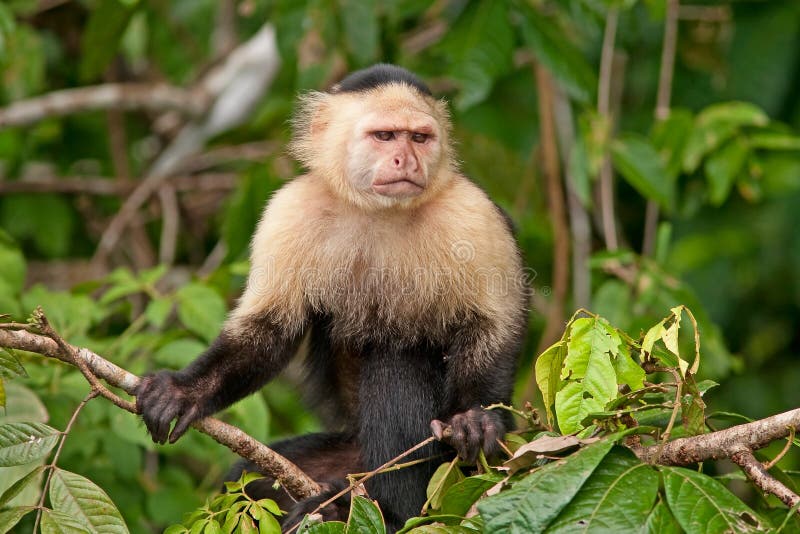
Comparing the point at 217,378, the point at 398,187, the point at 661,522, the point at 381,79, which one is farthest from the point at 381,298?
the point at 661,522

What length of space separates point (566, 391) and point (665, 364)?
0.27 meters

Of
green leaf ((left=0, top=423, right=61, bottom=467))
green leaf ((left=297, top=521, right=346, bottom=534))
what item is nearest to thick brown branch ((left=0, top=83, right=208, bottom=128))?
green leaf ((left=0, top=423, right=61, bottom=467))

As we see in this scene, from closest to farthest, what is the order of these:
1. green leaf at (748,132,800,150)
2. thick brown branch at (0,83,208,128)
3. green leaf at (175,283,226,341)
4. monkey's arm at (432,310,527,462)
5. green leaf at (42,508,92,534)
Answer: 1. green leaf at (42,508,92,534)
2. monkey's arm at (432,310,527,462)
3. green leaf at (175,283,226,341)
4. green leaf at (748,132,800,150)
5. thick brown branch at (0,83,208,128)

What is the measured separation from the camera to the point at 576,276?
17.5 ft

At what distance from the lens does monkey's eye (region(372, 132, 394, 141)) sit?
10.9 ft

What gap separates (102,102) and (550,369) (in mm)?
3974

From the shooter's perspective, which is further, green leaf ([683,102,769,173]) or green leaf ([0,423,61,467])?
green leaf ([683,102,769,173])

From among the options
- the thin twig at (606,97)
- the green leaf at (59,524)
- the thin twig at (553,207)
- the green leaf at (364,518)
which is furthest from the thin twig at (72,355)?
the thin twig at (553,207)

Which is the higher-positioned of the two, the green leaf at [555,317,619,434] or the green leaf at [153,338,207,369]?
the green leaf at [555,317,619,434]

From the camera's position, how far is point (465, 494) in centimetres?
242

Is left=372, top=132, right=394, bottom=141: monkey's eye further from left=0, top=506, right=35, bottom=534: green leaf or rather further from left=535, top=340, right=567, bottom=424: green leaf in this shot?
left=0, top=506, right=35, bottom=534: green leaf

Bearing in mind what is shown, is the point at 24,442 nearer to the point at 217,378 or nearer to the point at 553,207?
the point at 217,378

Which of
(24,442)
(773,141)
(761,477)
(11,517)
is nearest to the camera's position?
(761,477)

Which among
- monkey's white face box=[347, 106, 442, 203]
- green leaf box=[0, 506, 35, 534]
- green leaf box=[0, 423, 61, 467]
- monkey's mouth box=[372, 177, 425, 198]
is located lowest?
green leaf box=[0, 506, 35, 534]
